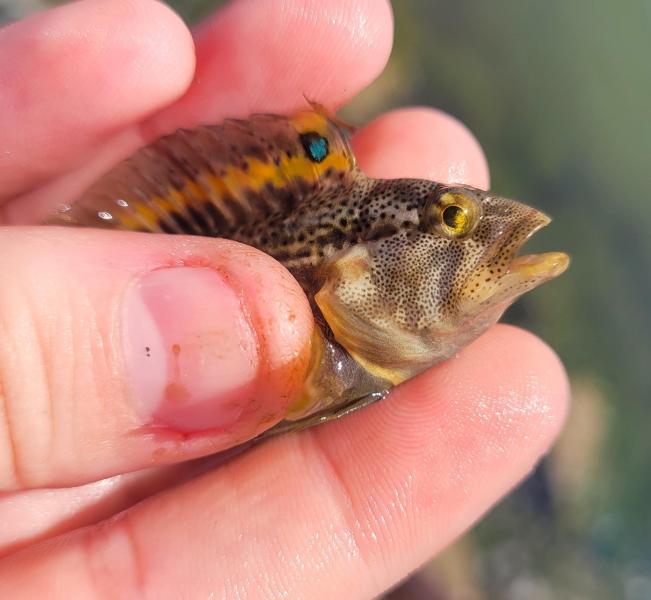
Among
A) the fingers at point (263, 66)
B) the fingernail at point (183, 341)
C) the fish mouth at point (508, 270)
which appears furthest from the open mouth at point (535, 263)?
the fingers at point (263, 66)

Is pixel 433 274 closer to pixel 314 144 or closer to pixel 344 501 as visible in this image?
pixel 314 144

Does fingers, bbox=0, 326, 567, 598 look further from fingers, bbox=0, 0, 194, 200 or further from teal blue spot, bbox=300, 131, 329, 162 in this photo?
fingers, bbox=0, 0, 194, 200

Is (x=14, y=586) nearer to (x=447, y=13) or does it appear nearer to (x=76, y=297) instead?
(x=76, y=297)

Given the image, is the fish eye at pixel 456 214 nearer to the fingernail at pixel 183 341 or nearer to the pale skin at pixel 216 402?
the pale skin at pixel 216 402

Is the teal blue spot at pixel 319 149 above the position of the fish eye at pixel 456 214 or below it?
above

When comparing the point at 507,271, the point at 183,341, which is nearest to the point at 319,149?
the point at 507,271

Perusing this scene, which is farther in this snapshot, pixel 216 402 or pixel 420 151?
pixel 420 151

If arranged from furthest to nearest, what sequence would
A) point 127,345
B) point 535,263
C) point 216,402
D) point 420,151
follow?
point 420,151
point 535,263
point 216,402
point 127,345

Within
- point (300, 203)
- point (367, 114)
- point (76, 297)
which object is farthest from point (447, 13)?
point (76, 297)
